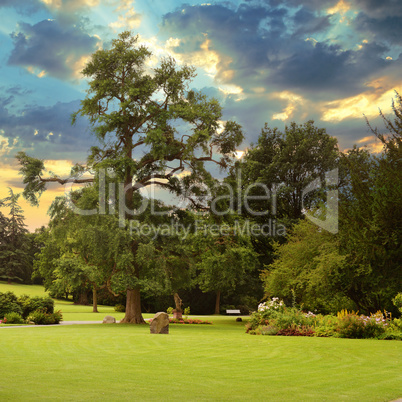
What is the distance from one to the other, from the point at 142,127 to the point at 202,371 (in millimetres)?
24133

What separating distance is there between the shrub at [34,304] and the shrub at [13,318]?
183cm

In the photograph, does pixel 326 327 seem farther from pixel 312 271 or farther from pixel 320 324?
pixel 312 271

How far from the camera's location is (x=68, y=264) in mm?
28484

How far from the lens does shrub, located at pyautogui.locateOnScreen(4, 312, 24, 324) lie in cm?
2741

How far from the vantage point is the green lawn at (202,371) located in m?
7.52

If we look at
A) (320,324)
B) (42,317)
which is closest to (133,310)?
(42,317)

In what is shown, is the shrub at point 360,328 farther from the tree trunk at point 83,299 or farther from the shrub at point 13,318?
A: the tree trunk at point 83,299

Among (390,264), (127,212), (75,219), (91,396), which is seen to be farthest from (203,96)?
(91,396)

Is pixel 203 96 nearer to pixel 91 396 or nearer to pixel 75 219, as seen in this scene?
pixel 75 219

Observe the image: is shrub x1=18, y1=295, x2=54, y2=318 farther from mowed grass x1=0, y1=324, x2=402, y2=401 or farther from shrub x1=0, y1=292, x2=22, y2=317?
mowed grass x1=0, y1=324, x2=402, y2=401

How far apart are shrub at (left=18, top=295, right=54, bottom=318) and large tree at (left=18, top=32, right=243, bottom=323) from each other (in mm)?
4976

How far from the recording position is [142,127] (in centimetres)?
3200

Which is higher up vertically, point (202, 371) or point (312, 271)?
point (312, 271)

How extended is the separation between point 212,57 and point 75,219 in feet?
49.5
